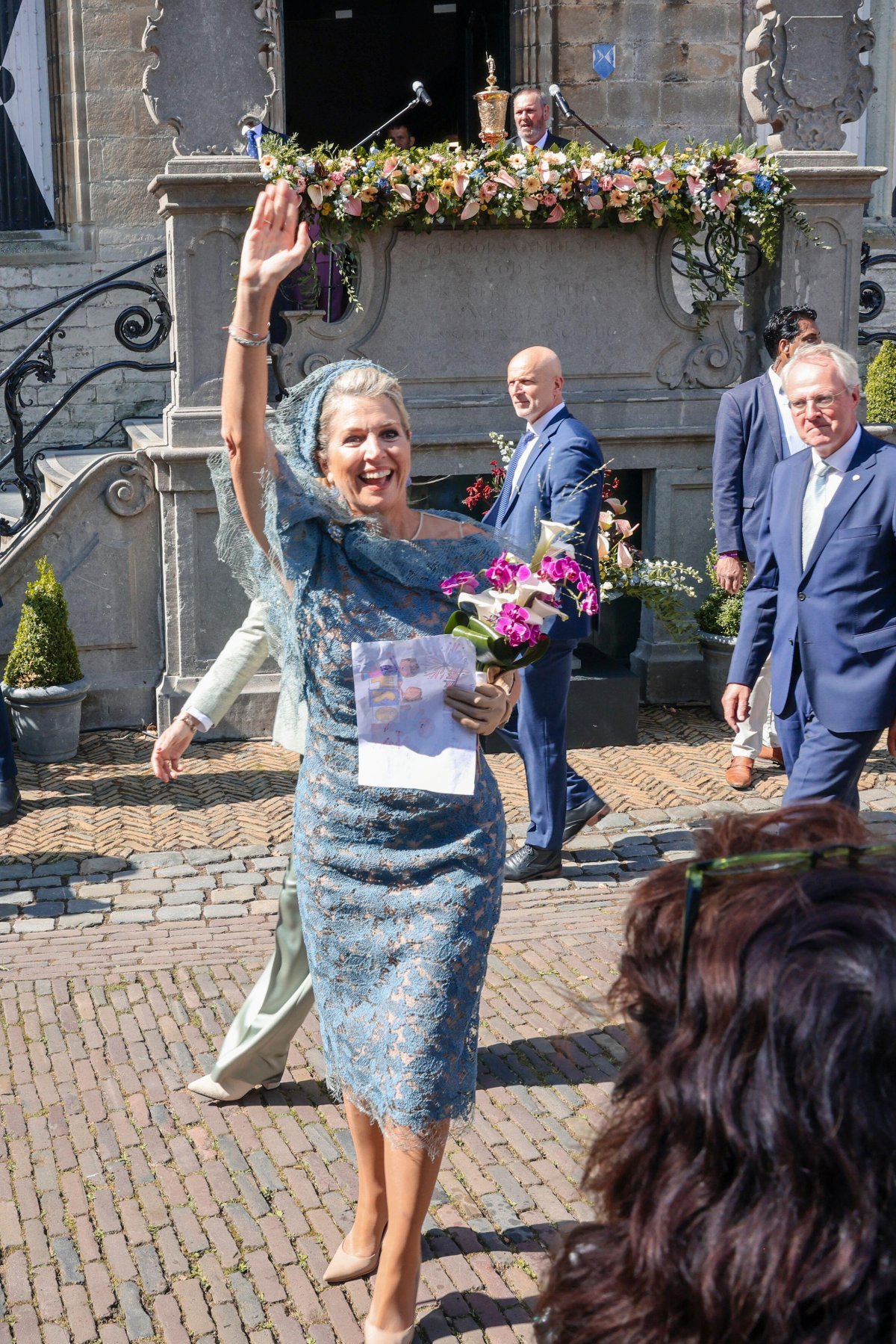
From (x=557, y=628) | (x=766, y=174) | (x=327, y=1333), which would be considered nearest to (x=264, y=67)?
(x=766, y=174)

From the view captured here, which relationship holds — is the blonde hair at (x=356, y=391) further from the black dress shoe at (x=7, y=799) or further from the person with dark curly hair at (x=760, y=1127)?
the black dress shoe at (x=7, y=799)

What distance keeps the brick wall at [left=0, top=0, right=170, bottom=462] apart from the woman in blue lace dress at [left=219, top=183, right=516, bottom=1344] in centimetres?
1084

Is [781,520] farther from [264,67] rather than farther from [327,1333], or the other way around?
[264,67]

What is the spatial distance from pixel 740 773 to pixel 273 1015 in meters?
3.90

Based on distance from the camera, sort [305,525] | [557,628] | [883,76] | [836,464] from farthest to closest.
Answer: [883,76]
[557,628]
[836,464]
[305,525]

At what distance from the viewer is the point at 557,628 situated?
6.15 m

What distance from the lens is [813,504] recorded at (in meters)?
5.05

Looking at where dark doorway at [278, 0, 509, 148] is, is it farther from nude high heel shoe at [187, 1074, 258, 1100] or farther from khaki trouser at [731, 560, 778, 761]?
nude high heel shoe at [187, 1074, 258, 1100]

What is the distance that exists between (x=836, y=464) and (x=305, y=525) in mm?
2319

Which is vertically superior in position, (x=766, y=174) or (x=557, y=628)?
(x=766, y=174)

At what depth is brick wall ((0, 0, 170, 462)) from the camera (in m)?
13.5

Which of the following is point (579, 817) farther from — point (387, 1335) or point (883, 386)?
point (883, 386)

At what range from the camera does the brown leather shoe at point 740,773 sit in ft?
25.1

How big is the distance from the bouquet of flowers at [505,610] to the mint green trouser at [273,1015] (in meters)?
1.22
